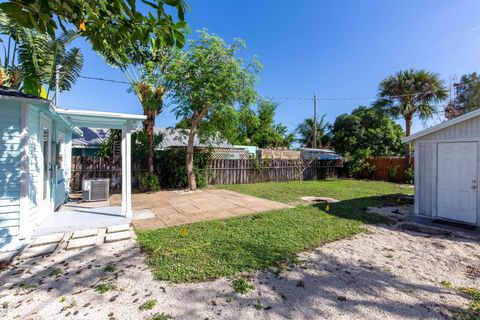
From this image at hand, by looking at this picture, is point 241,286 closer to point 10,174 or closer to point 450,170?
point 10,174

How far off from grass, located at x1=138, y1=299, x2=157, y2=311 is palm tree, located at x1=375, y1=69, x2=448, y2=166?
51.2ft

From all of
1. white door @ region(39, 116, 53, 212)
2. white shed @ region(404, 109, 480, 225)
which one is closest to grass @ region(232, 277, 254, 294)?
white door @ region(39, 116, 53, 212)

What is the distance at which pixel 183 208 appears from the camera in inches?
283

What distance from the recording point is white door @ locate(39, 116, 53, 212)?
5.26 m

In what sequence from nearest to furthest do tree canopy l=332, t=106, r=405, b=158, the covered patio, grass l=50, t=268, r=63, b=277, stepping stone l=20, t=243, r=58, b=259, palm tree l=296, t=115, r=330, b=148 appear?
1. grass l=50, t=268, r=63, b=277
2. stepping stone l=20, t=243, r=58, b=259
3. the covered patio
4. tree canopy l=332, t=106, r=405, b=158
5. palm tree l=296, t=115, r=330, b=148

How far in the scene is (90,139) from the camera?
17.3 m

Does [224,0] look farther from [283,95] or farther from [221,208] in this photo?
[283,95]

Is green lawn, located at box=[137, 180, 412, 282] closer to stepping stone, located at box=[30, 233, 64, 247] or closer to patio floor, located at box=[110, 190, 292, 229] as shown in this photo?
patio floor, located at box=[110, 190, 292, 229]

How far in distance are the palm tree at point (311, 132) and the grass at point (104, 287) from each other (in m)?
26.7

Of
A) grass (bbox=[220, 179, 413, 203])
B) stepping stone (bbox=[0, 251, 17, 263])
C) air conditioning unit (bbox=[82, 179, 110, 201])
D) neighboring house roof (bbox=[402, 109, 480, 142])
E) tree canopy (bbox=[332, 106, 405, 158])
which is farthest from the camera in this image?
tree canopy (bbox=[332, 106, 405, 158])

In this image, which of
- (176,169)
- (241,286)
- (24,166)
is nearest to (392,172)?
(176,169)

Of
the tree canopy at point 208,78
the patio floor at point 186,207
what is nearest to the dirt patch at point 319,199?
the patio floor at point 186,207

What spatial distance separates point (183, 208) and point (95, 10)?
615cm

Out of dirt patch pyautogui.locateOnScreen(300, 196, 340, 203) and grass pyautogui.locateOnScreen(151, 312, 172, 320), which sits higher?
dirt patch pyautogui.locateOnScreen(300, 196, 340, 203)
